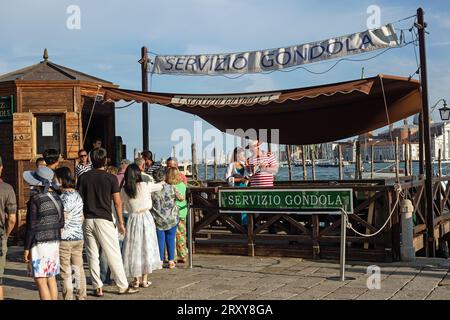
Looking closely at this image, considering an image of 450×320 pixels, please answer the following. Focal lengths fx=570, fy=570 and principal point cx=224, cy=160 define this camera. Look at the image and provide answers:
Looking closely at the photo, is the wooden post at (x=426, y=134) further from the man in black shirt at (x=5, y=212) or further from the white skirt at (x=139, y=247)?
the man in black shirt at (x=5, y=212)

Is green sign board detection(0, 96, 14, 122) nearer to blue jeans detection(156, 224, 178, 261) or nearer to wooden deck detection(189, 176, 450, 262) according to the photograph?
wooden deck detection(189, 176, 450, 262)

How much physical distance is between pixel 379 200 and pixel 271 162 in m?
2.14

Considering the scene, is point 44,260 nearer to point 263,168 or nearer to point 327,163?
point 263,168

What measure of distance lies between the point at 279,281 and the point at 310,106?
11.8 ft

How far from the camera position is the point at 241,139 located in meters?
12.2

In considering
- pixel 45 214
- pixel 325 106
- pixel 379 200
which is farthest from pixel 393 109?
pixel 45 214

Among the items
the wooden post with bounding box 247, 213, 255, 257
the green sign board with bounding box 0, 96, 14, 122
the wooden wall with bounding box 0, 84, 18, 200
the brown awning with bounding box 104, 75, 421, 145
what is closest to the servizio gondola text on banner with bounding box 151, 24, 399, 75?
the brown awning with bounding box 104, 75, 421, 145

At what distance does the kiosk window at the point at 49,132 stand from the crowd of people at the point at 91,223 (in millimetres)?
3341

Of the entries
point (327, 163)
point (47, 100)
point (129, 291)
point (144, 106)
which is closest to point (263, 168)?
point (144, 106)

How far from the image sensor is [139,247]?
734cm

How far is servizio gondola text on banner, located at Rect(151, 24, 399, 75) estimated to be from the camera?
9.45 meters

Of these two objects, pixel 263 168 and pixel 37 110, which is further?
pixel 37 110

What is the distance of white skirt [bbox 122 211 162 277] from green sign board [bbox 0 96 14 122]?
4914 mm

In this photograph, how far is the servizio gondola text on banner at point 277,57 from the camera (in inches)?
372
